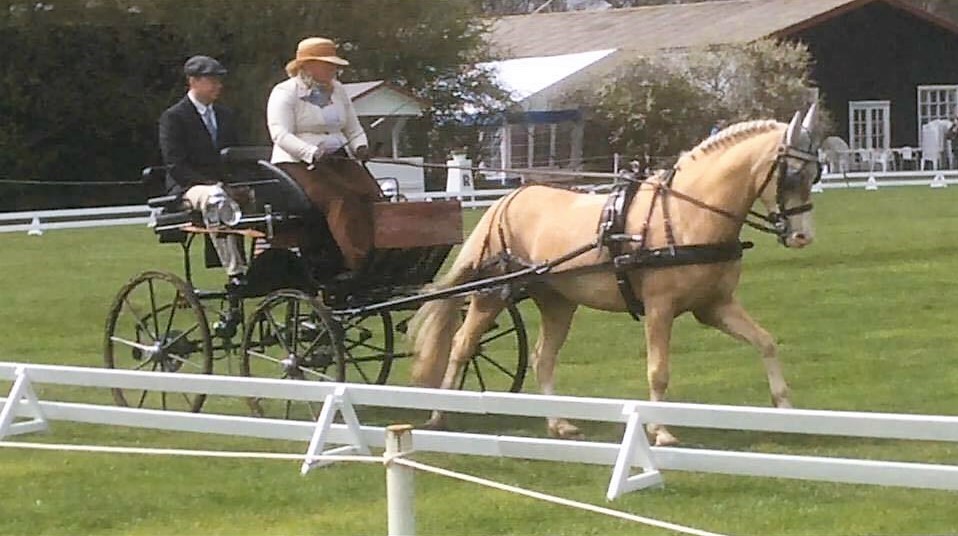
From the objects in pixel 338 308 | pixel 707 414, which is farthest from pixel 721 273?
pixel 338 308

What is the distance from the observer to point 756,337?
938cm

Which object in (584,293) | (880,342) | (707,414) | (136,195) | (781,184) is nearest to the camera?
(707,414)

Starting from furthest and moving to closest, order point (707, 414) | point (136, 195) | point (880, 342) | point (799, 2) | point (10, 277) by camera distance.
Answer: point (799, 2) → point (136, 195) → point (10, 277) → point (880, 342) → point (707, 414)

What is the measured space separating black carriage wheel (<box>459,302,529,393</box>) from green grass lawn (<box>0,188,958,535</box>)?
30cm

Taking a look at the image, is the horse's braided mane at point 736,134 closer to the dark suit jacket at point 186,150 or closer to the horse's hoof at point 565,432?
the horse's hoof at point 565,432

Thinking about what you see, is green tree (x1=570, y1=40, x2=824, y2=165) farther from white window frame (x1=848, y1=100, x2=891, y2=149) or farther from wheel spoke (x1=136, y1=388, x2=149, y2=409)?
wheel spoke (x1=136, y1=388, x2=149, y2=409)

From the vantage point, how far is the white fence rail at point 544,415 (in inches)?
287

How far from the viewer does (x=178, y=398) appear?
38.5 ft

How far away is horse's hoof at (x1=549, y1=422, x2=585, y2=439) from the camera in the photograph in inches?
386

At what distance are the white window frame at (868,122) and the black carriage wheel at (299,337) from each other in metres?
37.4

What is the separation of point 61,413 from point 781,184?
4.14 metres

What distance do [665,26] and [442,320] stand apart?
129ft

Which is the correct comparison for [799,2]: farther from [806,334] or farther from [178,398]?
[178,398]

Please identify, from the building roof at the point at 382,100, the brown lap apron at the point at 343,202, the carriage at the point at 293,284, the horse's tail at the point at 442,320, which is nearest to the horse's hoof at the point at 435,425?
the horse's tail at the point at 442,320
